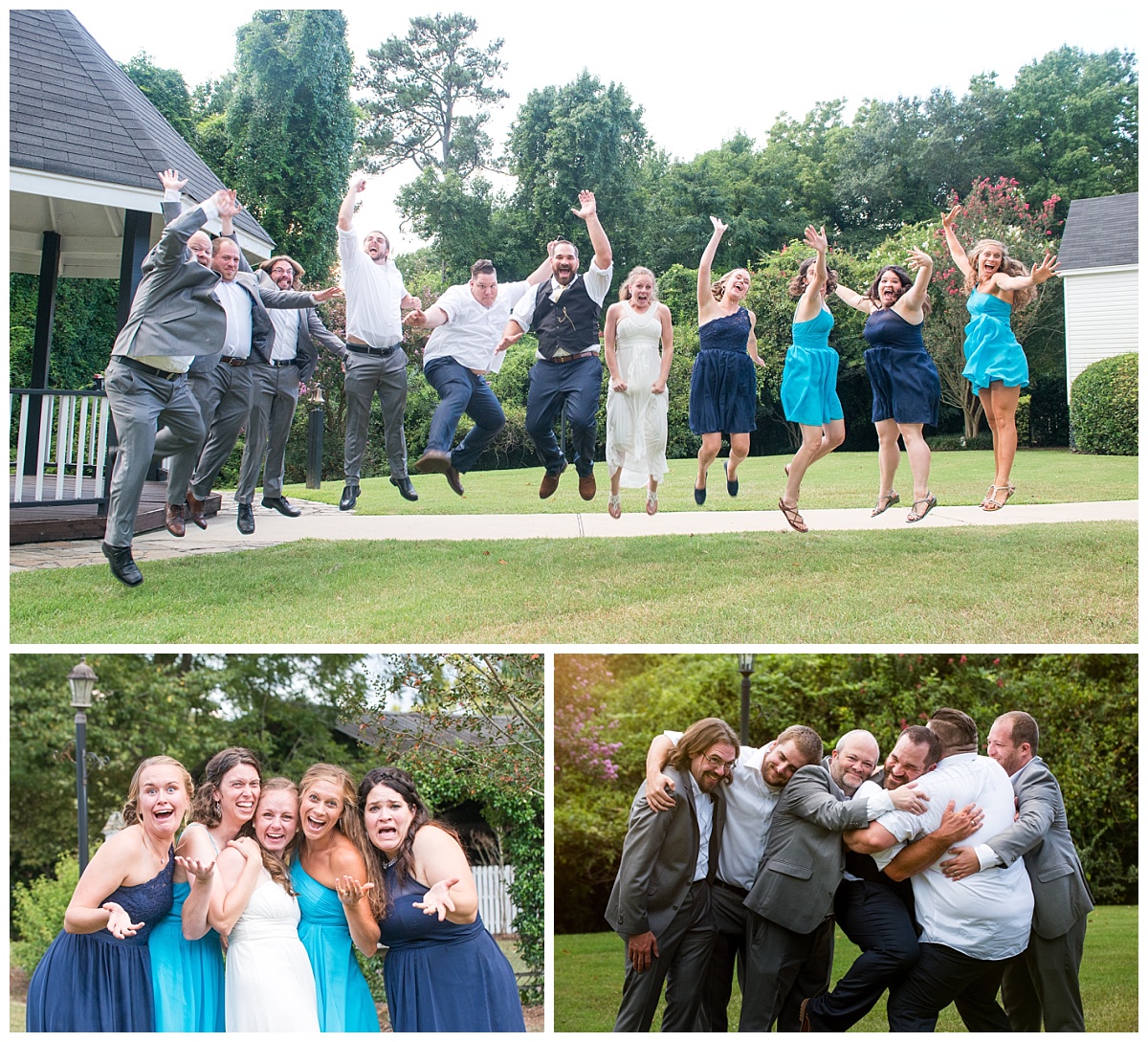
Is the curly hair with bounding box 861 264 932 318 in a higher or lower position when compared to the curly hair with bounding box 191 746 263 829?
higher

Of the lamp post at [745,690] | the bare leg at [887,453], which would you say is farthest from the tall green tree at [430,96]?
the lamp post at [745,690]

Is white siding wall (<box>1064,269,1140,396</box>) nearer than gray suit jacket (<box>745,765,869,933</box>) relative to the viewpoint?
No

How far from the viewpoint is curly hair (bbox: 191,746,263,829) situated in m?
4.79

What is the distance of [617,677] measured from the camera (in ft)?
30.3

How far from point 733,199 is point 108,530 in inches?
210

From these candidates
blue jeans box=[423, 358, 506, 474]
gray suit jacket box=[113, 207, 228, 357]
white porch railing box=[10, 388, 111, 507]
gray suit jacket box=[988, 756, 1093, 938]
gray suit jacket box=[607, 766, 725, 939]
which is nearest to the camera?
gray suit jacket box=[988, 756, 1093, 938]

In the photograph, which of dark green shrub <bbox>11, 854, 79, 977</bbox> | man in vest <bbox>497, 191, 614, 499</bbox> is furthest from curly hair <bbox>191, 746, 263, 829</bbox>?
dark green shrub <bbox>11, 854, 79, 977</bbox>

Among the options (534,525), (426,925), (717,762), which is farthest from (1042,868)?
(534,525)

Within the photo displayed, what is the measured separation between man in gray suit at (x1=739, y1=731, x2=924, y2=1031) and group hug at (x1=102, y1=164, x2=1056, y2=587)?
3166 mm

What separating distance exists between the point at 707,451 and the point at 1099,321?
342 cm

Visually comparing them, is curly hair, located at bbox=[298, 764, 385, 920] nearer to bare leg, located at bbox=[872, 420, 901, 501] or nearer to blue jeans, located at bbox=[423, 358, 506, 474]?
blue jeans, located at bbox=[423, 358, 506, 474]

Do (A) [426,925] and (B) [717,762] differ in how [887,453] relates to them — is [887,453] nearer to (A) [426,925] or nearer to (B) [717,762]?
(B) [717,762]

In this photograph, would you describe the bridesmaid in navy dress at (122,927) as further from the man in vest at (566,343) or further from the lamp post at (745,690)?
the lamp post at (745,690)

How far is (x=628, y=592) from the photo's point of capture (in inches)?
290
